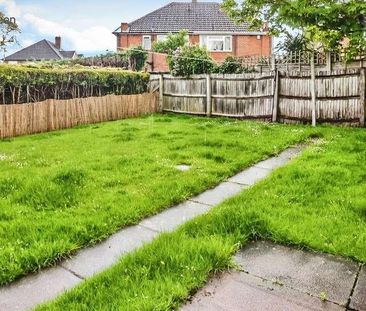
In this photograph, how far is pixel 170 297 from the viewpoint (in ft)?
9.58

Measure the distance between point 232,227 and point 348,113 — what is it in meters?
9.51

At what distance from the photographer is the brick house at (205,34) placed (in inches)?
1423

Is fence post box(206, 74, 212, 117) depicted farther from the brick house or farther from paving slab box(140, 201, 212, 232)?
the brick house

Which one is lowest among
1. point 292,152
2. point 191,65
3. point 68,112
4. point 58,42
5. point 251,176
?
point 251,176

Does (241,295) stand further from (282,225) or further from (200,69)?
(200,69)

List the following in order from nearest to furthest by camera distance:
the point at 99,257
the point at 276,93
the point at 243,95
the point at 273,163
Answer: the point at 99,257
the point at 273,163
the point at 276,93
the point at 243,95

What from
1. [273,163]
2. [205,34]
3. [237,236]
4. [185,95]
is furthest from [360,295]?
[205,34]

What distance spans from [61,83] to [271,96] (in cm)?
818

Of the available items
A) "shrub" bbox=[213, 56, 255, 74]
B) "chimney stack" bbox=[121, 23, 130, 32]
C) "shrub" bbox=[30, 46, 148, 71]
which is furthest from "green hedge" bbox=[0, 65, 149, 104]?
"chimney stack" bbox=[121, 23, 130, 32]

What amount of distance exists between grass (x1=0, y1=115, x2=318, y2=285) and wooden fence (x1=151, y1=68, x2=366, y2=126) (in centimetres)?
206

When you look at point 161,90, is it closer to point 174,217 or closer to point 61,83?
point 61,83

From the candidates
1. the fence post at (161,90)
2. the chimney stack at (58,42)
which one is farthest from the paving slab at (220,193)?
the chimney stack at (58,42)

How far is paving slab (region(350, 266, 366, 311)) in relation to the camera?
113 inches

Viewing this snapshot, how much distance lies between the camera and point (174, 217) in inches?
190
